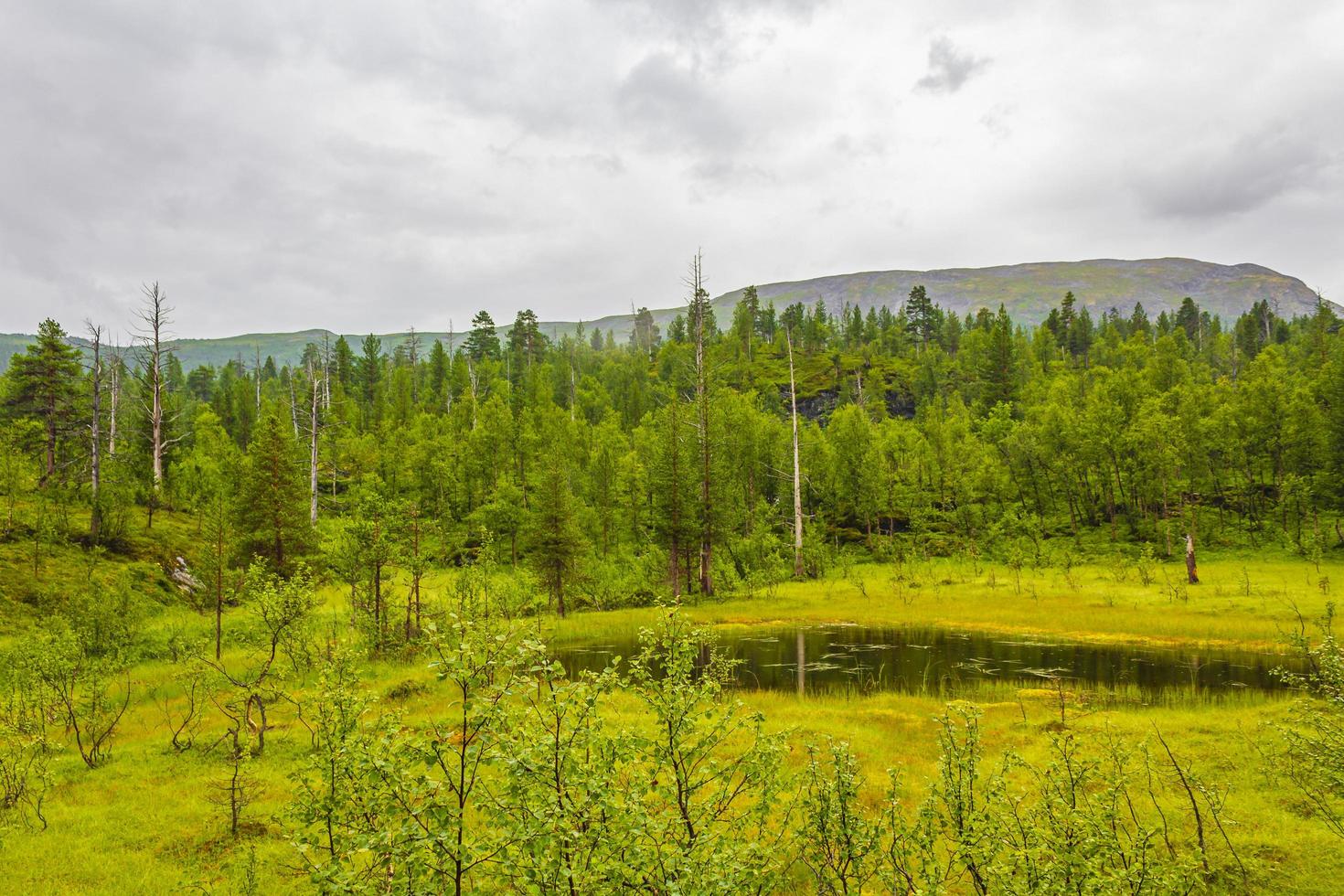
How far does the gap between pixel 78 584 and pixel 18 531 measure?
258 inches

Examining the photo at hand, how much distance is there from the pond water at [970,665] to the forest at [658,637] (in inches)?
17.1

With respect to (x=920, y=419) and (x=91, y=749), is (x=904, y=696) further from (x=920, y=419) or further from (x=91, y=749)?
(x=920, y=419)

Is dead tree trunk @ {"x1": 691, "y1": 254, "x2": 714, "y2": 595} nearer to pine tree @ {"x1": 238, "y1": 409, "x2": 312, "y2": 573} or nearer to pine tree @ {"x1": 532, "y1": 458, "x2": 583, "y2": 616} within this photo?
pine tree @ {"x1": 532, "y1": 458, "x2": 583, "y2": 616}

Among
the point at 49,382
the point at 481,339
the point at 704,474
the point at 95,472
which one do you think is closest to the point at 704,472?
the point at 704,474

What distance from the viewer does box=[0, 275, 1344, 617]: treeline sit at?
117ft

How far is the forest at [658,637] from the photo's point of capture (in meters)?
4.99

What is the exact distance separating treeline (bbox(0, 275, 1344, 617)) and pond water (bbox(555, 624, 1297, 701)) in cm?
1170

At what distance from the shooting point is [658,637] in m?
6.17

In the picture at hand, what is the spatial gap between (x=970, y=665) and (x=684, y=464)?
20.1 metres

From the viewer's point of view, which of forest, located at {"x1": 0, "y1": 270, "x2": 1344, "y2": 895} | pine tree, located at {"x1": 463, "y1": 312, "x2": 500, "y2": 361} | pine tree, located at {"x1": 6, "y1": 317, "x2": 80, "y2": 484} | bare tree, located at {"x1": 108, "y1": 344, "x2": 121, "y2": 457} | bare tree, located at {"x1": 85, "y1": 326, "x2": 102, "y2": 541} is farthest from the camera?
pine tree, located at {"x1": 463, "y1": 312, "x2": 500, "y2": 361}

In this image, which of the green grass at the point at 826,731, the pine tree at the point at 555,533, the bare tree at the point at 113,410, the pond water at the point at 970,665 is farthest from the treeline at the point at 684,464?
the pond water at the point at 970,665

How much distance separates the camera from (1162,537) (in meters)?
51.5

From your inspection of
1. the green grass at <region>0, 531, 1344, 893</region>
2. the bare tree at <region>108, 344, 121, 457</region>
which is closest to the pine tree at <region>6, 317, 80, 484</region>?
the bare tree at <region>108, 344, 121, 457</region>

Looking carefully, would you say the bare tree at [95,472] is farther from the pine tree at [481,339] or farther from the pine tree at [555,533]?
the pine tree at [481,339]
